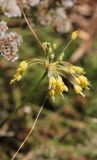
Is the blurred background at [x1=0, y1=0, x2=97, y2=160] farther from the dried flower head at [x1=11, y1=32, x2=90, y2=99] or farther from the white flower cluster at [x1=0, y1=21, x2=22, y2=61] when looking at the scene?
the dried flower head at [x1=11, y1=32, x2=90, y2=99]

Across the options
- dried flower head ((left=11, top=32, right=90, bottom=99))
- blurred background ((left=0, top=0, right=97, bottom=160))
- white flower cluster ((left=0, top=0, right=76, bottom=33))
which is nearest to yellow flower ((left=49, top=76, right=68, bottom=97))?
dried flower head ((left=11, top=32, right=90, bottom=99))

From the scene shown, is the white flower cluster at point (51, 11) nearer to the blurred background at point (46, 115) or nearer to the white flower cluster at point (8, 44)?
the blurred background at point (46, 115)

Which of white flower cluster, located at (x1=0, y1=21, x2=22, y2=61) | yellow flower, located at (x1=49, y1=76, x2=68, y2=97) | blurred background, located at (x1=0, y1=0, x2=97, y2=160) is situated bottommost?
yellow flower, located at (x1=49, y1=76, x2=68, y2=97)

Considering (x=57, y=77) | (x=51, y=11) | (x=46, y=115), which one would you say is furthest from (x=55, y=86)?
(x=46, y=115)

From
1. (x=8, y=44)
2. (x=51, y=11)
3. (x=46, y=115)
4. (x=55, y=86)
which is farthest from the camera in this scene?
(x=46, y=115)

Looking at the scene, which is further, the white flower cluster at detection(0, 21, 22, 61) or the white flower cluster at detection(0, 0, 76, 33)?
the white flower cluster at detection(0, 0, 76, 33)

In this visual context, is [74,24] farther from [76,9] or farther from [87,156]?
[87,156]

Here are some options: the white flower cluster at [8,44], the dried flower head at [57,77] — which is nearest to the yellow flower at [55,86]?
the dried flower head at [57,77]

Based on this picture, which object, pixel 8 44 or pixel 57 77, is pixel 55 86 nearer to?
pixel 57 77

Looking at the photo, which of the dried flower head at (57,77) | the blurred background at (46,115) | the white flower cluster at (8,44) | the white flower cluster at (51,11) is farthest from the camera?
the blurred background at (46,115)
